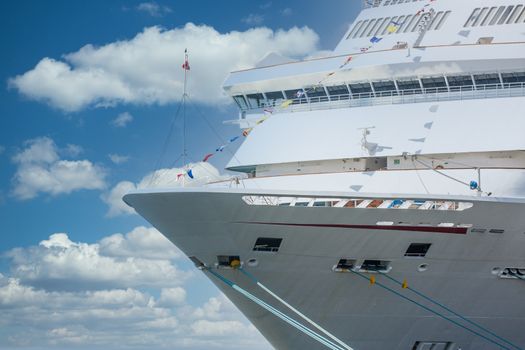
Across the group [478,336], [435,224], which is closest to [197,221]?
[435,224]

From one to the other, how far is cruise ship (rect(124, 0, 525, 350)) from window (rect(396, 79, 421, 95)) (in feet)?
0.13

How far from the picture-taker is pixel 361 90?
27109 millimetres

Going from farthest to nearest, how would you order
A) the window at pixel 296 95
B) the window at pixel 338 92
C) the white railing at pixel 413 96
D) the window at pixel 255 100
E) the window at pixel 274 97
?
the window at pixel 255 100 → the window at pixel 274 97 → the window at pixel 296 95 → the window at pixel 338 92 → the white railing at pixel 413 96

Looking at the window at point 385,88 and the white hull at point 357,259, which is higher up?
the window at point 385,88

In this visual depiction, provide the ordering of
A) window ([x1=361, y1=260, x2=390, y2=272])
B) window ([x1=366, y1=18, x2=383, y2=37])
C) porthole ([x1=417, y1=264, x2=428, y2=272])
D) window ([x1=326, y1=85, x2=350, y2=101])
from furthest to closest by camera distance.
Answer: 1. window ([x1=366, y1=18, x2=383, y2=37])
2. window ([x1=326, y1=85, x2=350, y2=101])
3. porthole ([x1=417, y1=264, x2=428, y2=272])
4. window ([x1=361, y1=260, x2=390, y2=272])

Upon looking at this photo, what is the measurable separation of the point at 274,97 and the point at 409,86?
446cm

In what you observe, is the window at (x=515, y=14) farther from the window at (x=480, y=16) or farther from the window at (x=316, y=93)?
the window at (x=316, y=93)

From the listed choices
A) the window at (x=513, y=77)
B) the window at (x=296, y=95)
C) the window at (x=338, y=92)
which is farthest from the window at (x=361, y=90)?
the window at (x=513, y=77)

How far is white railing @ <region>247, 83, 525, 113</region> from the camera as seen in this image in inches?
1004

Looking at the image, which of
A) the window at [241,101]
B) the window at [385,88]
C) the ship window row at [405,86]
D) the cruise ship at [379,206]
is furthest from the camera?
the window at [241,101]

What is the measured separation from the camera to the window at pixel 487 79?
2598 centimetres

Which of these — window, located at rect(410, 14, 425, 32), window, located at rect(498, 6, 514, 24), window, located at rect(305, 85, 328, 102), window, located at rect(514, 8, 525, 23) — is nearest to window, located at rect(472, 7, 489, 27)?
window, located at rect(498, 6, 514, 24)

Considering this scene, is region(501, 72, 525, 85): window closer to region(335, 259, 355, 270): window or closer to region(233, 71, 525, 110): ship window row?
region(233, 71, 525, 110): ship window row

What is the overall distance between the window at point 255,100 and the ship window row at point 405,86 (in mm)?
900
